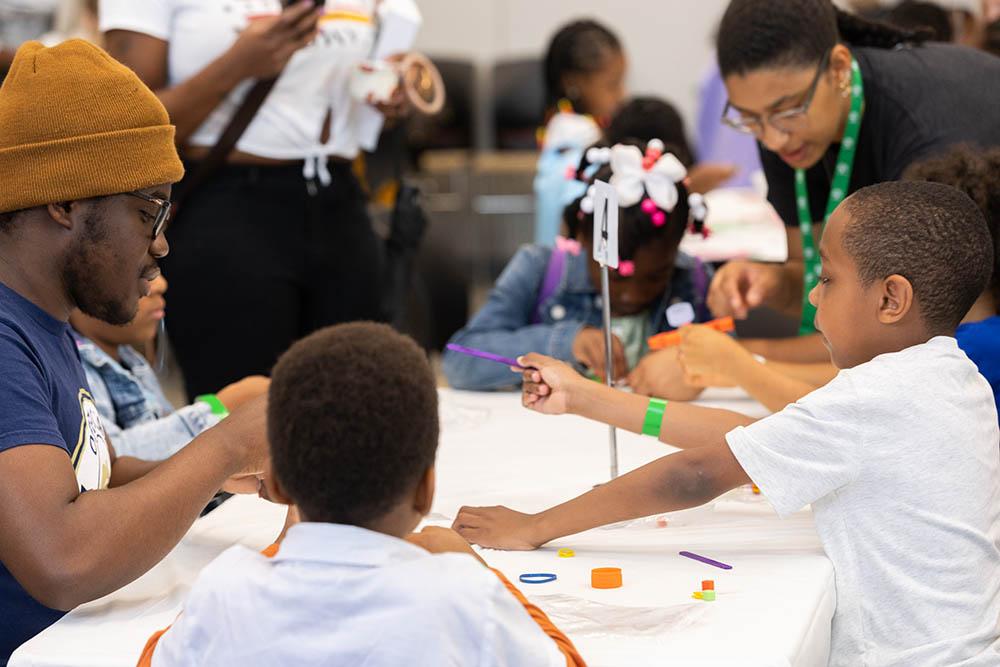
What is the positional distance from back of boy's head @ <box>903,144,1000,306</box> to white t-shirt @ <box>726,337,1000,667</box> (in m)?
0.49

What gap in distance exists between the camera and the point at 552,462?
79.0 inches

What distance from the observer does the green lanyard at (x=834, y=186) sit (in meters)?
2.23

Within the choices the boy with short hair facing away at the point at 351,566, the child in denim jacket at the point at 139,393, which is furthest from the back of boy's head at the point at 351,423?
the child in denim jacket at the point at 139,393

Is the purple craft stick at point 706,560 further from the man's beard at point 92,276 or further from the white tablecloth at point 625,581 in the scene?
the man's beard at point 92,276

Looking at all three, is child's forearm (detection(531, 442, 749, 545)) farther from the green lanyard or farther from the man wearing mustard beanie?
the green lanyard

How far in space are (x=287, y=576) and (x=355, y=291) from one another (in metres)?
1.69

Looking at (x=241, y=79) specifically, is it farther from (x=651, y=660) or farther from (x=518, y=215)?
(x=518, y=215)

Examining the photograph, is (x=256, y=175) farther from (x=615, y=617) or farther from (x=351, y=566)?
(x=351, y=566)

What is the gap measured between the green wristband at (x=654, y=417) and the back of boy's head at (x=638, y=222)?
2.40 feet

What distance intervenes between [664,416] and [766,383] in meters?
0.41

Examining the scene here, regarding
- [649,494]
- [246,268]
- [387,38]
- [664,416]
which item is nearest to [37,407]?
[649,494]

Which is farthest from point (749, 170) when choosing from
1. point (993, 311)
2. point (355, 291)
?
point (993, 311)

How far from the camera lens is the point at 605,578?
4.59ft

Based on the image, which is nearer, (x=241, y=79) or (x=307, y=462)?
(x=307, y=462)
